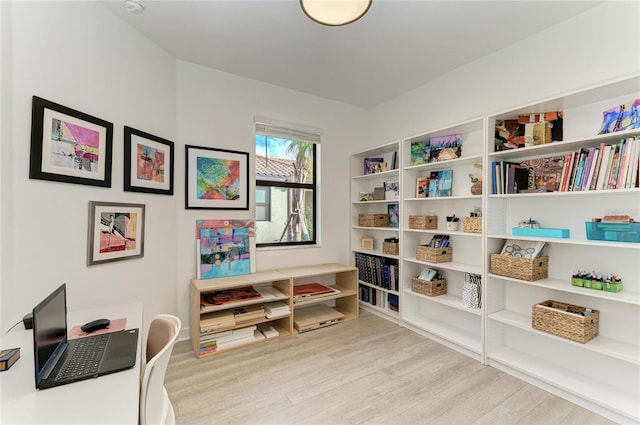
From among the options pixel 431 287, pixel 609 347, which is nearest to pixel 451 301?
pixel 431 287

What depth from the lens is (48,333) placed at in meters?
1.08

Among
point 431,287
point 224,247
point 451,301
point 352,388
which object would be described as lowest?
point 352,388

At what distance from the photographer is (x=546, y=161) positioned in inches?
85.6

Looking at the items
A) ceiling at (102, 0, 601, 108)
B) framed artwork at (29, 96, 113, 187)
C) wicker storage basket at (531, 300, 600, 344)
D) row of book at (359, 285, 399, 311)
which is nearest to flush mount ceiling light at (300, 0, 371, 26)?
ceiling at (102, 0, 601, 108)

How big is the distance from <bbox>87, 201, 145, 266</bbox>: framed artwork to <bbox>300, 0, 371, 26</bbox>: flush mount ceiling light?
6.17 ft

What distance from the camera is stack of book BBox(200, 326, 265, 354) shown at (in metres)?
2.47

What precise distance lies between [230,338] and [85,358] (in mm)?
1568

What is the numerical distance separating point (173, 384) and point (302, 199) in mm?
2293

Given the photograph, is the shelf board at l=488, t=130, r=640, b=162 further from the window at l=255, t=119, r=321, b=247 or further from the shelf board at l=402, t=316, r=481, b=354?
the window at l=255, t=119, r=321, b=247

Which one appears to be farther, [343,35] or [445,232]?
[445,232]

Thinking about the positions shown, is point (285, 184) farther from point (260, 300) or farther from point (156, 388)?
point (156, 388)

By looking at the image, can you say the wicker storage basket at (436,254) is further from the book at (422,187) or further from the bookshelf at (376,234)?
the book at (422,187)

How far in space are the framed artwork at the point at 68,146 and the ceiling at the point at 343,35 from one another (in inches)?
35.5

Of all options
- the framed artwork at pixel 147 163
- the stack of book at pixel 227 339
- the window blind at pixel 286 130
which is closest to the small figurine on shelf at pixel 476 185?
the window blind at pixel 286 130
